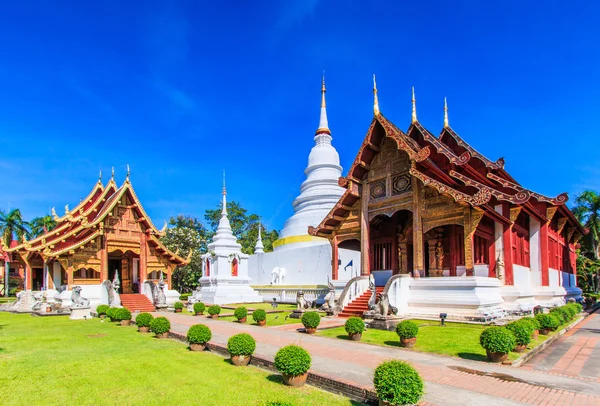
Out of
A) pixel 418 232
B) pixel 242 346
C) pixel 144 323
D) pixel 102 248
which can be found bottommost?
pixel 144 323

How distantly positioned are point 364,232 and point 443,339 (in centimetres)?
803

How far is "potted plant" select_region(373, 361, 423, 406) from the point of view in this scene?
205 inches

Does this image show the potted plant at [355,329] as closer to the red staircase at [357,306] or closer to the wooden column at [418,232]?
the red staircase at [357,306]

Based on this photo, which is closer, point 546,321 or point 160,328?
point 546,321

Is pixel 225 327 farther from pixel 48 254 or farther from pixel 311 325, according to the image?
pixel 48 254

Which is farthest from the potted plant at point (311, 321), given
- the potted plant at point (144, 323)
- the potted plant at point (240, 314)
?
the potted plant at point (144, 323)

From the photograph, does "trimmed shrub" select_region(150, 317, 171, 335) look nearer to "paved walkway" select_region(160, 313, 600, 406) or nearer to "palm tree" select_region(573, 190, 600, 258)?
"paved walkway" select_region(160, 313, 600, 406)

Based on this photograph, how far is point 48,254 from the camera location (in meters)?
20.6

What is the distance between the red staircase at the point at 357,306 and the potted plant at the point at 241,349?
882 centimetres

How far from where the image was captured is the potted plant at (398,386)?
205 inches

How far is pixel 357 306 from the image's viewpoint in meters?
17.1

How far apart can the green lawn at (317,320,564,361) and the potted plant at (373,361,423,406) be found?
4.47m

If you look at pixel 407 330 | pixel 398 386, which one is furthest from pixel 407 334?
pixel 398 386

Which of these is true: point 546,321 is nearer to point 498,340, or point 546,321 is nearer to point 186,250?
point 498,340
